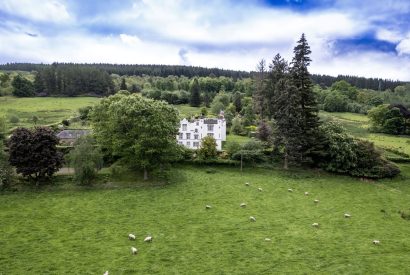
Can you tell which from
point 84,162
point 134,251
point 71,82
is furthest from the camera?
point 71,82

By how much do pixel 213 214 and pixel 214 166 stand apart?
22582mm

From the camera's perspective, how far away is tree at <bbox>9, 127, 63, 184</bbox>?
157ft

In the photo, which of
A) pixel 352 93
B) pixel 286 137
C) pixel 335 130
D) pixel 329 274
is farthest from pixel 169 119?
pixel 352 93

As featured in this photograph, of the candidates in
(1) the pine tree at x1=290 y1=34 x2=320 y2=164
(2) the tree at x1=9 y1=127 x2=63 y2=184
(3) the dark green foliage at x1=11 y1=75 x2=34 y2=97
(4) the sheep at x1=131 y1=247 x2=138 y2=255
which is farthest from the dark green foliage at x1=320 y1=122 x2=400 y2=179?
(3) the dark green foliage at x1=11 y1=75 x2=34 y2=97

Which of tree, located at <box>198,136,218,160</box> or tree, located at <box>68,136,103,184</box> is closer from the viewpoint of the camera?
tree, located at <box>68,136,103,184</box>

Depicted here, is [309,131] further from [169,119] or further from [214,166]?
[169,119]

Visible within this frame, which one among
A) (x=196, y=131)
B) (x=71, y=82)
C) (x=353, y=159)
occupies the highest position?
(x=71, y=82)

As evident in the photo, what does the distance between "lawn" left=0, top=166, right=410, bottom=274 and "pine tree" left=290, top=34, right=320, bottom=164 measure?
407 inches

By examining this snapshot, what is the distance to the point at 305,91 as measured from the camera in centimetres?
6334

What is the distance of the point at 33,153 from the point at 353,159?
49916mm

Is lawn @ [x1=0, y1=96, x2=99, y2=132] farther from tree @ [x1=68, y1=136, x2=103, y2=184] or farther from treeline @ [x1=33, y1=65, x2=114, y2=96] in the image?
tree @ [x1=68, y1=136, x2=103, y2=184]

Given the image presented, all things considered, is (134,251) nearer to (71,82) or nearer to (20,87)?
(20,87)

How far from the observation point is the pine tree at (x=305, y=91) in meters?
62.5

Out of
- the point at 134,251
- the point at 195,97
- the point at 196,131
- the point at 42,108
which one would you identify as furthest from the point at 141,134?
the point at 195,97
